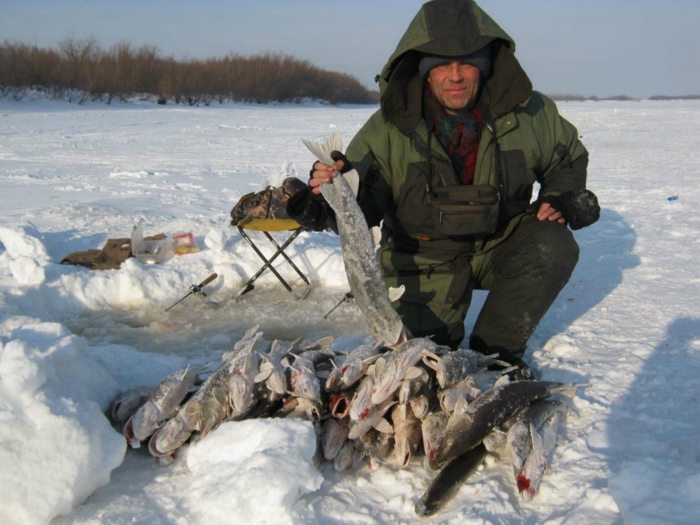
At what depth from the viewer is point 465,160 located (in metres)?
3.71

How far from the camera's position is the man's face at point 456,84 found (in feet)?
11.8

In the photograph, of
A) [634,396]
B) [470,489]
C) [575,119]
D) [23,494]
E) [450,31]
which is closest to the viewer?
[23,494]

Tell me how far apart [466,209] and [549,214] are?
55 centimetres

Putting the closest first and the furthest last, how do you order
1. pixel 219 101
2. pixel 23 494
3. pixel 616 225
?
pixel 23 494 < pixel 616 225 < pixel 219 101

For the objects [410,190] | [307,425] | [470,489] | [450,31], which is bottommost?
[470,489]

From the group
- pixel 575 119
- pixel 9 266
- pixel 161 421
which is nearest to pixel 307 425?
pixel 161 421

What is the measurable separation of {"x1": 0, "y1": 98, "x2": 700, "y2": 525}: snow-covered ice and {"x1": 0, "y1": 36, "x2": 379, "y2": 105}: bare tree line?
1972cm

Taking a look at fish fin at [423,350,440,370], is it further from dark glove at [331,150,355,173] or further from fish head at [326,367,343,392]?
dark glove at [331,150,355,173]

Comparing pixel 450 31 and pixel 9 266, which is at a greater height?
pixel 450 31

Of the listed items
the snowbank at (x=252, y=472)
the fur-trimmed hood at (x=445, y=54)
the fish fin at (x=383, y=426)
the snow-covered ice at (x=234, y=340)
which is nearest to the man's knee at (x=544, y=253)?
the snow-covered ice at (x=234, y=340)

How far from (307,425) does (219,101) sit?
34.8m

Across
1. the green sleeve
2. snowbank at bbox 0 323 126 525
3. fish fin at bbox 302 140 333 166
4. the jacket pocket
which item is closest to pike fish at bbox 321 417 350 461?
snowbank at bbox 0 323 126 525

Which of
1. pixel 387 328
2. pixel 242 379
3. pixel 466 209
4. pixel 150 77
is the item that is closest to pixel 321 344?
pixel 387 328

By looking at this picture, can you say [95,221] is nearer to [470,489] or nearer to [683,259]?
[470,489]
